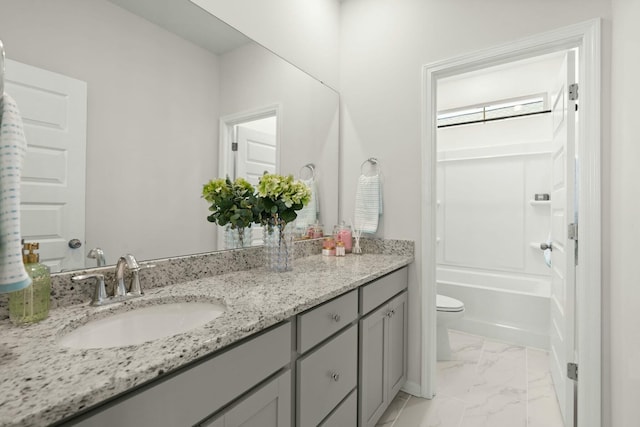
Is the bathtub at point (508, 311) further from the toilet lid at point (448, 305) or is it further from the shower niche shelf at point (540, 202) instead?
the shower niche shelf at point (540, 202)

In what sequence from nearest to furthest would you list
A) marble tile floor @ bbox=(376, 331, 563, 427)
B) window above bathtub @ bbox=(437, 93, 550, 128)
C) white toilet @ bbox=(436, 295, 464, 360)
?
marble tile floor @ bbox=(376, 331, 563, 427), white toilet @ bbox=(436, 295, 464, 360), window above bathtub @ bbox=(437, 93, 550, 128)

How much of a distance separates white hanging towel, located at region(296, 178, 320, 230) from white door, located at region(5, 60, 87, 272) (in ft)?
4.07

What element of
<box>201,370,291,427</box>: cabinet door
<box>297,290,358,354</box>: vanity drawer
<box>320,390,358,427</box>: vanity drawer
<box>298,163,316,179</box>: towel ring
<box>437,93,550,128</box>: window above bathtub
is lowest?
<box>320,390,358,427</box>: vanity drawer

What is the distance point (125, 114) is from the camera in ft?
3.81

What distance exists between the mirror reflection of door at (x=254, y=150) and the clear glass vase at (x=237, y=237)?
0.04m

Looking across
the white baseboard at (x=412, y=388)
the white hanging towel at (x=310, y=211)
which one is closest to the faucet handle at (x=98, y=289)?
the white hanging towel at (x=310, y=211)

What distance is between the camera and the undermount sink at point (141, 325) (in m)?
0.88

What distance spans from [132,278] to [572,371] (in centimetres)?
206

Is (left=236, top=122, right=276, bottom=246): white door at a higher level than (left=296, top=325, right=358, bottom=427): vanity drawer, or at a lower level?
higher

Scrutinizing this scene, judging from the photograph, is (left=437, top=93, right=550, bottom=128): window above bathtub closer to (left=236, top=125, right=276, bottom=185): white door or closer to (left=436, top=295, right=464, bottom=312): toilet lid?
(left=436, top=295, right=464, bottom=312): toilet lid

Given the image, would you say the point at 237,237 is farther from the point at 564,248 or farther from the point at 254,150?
the point at 564,248

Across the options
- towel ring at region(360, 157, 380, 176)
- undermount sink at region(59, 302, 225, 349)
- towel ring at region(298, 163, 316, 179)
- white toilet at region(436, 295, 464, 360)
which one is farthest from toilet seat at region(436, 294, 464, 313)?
undermount sink at region(59, 302, 225, 349)

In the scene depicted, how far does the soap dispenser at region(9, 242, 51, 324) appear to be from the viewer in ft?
2.71

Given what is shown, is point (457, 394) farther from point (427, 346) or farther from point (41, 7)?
point (41, 7)
